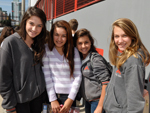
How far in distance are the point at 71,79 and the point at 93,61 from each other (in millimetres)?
372

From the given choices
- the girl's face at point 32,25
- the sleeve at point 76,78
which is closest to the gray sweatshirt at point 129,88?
the sleeve at point 76,78

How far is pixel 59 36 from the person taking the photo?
1.68 meters

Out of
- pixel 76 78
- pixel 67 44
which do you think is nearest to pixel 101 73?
pixel 76 78

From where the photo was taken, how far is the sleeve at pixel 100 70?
5.27ft

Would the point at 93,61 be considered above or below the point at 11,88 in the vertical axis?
above

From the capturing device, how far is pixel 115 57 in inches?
56.9

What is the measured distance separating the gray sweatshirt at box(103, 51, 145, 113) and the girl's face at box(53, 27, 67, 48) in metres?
0.77

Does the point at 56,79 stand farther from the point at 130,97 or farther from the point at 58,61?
the point at 130,97

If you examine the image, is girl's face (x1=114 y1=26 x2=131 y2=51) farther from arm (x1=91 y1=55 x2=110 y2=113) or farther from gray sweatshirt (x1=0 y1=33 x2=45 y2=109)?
gray sweatshirt (x1=0 y1=33 x2=45 y2=109)

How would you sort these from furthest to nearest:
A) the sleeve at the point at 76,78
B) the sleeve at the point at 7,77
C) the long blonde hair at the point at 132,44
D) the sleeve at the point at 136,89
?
the sleeve at the point at 76,78, the sleeve at the point at 7,77, the long blonde hair at the point at 132,44, the sleeve at the point at 136,89

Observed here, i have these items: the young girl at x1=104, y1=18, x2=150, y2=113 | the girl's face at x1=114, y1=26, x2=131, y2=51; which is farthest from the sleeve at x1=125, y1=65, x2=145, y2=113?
the girl's face at x1=114, y1=26, x2=131, y2=51

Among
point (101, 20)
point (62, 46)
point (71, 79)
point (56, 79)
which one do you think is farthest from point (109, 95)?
point (101, 20)

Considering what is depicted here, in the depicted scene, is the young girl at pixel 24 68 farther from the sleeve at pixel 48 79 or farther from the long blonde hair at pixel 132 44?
the long blonde hair at pixel 132 44

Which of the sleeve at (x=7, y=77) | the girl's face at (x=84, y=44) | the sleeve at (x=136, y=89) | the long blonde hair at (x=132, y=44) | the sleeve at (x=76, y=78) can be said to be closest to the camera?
the sleeve at (x=136, y=89)
